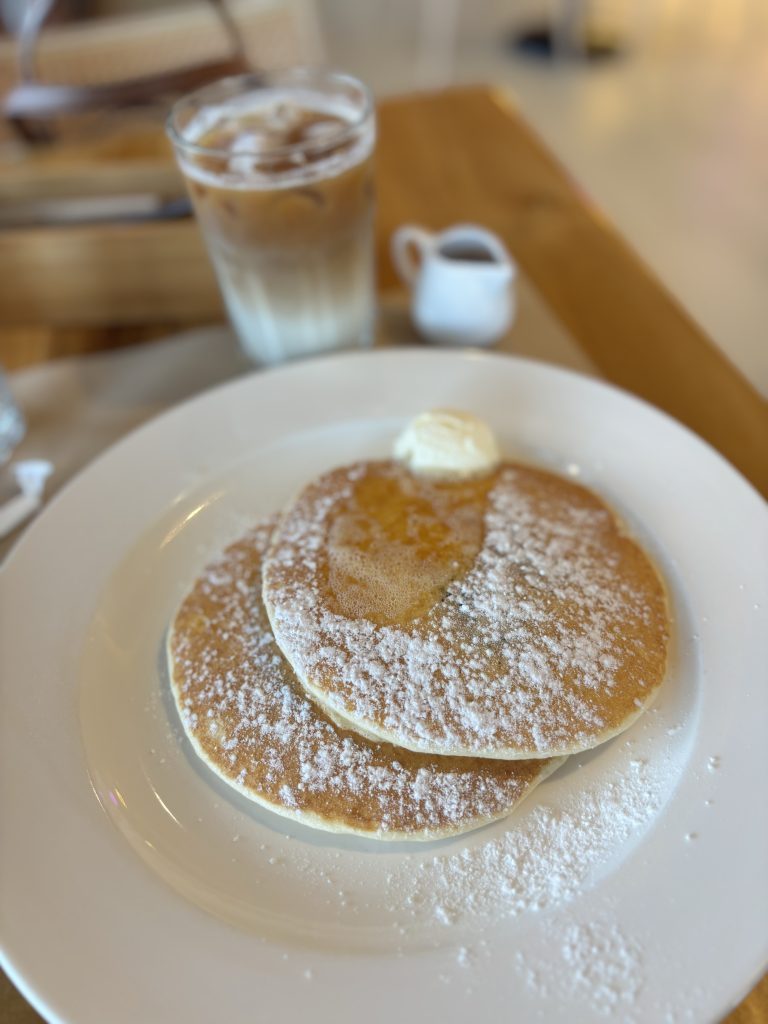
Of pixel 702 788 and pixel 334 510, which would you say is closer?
pixel 702 788

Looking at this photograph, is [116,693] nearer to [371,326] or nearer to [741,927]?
[741,927]

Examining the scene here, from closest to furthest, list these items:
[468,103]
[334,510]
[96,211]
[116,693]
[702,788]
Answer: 1. [702,788]
2. [116,693]
3. [334,510]
4. [96,211]
5. [468,103]

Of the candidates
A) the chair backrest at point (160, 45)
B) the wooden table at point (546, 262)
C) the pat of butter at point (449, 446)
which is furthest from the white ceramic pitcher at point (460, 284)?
the chair backrest at point (160, 45)

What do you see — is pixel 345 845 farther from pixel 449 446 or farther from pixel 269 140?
pixel 269 140

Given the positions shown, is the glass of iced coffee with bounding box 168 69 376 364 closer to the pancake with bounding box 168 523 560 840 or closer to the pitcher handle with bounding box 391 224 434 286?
the pitcher handle with bounding box 391 224 434 286

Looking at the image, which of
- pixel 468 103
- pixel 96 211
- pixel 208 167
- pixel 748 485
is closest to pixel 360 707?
pixel 748 485
